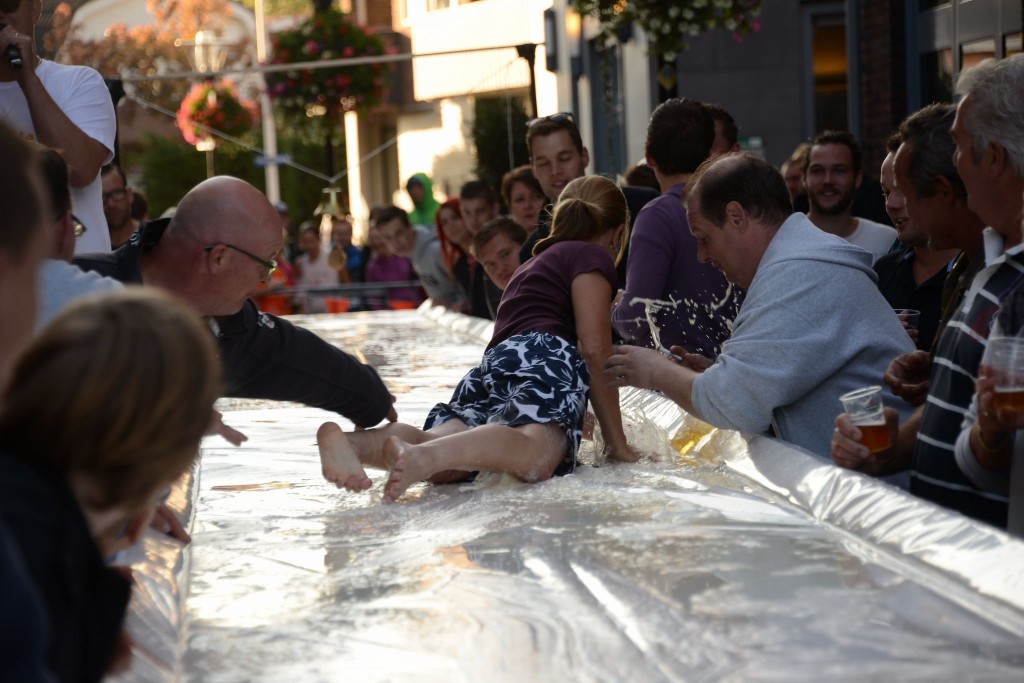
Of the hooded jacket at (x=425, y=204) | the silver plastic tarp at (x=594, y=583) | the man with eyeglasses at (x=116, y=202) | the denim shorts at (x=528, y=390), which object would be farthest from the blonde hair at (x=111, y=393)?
the hooded jacket at (x=425, y=204)

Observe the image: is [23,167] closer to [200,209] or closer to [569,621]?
[569,621]

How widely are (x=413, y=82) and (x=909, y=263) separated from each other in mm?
18610

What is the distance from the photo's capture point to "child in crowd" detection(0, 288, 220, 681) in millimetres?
1454

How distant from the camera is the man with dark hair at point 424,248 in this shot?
33.2 ft

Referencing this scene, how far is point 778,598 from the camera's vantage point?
2340 millimetres

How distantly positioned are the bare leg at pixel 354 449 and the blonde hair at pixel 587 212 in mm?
827

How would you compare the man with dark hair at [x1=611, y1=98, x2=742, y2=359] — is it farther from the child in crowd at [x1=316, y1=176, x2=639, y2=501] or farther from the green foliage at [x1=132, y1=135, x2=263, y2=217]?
the green foliage at [x1=132, y1=135, x2=263, y2=217]

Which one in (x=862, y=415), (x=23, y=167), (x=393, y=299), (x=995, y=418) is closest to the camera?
(x=23, y=167)

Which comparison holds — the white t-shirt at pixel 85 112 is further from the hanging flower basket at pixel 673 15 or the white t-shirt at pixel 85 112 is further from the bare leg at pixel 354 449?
the hanging flower basket at pixel 673 15

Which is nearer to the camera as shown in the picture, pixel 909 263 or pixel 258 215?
pixel 258 215

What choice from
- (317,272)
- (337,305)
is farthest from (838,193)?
(317,272)

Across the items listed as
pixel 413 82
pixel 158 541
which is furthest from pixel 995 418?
pixel 413 82

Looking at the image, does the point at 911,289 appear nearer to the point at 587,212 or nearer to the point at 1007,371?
the point at 587,212

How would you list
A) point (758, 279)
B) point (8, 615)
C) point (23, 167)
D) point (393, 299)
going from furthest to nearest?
1. point (393, 299)
2. point (758, 279)
3. point (23, 167)
4. point (8, 615)
